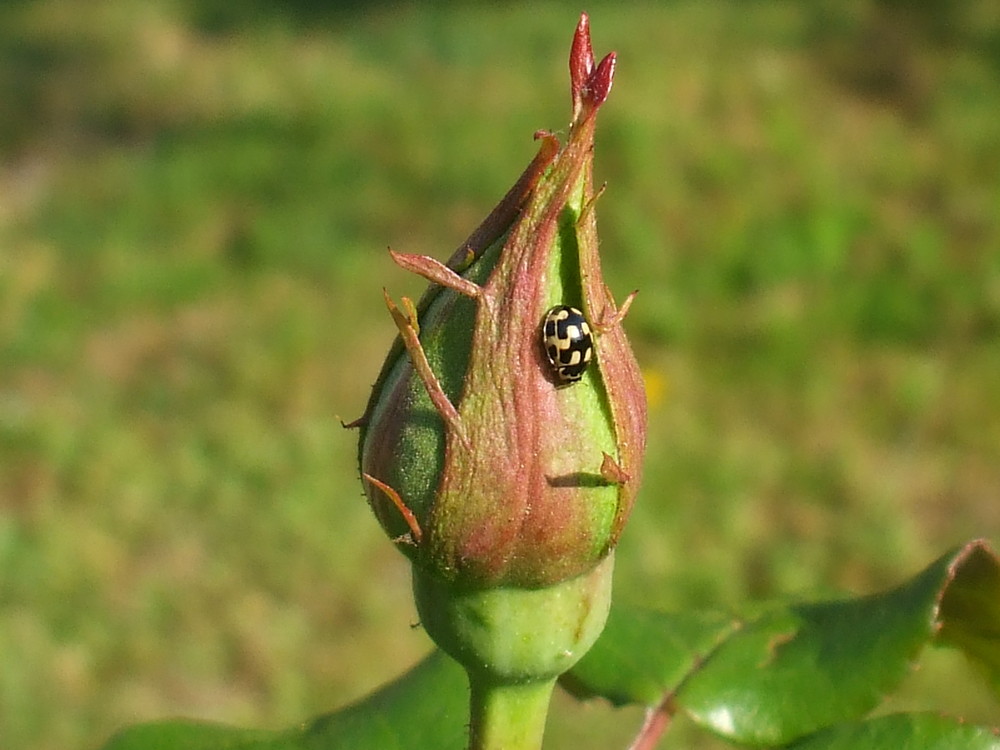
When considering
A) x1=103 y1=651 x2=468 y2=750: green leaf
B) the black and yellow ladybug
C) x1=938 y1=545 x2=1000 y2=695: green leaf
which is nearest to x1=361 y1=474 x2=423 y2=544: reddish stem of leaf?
the black and yellow ladybug

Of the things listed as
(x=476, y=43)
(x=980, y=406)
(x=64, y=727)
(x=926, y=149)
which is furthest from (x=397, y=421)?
(x=476, y=43)

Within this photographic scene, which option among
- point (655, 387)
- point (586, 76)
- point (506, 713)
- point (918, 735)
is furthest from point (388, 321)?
point (586, 76)

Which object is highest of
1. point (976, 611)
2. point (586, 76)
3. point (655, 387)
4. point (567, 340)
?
point (586, 76)

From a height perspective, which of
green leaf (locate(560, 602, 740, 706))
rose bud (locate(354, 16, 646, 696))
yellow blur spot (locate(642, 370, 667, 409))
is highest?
rose bud (locate(354, 16, 646, 696))

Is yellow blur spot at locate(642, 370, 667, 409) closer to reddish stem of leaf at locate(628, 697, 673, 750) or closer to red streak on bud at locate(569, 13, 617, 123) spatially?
reddish stem of leaf at locate(628, 697, 673, 750)

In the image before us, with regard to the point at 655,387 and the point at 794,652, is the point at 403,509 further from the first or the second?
the point at 655,387

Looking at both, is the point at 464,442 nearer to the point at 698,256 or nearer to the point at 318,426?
the point at 318,426

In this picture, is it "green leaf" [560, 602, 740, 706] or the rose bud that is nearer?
the rose bud
